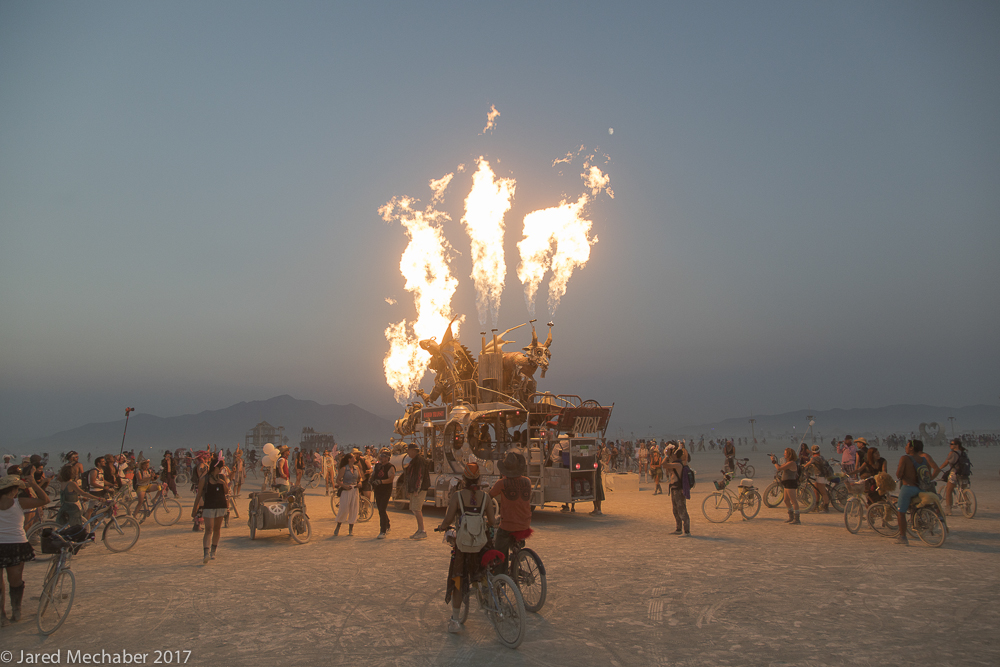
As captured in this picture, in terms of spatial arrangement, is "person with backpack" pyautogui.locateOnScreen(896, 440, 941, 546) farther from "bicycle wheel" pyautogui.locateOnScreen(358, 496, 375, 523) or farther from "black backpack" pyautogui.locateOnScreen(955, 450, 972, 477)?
"bicycle wheel" pyautogui.locateOnScreen(358, 496, 375, 523)

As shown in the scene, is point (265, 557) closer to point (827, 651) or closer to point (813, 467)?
point (827, 651)

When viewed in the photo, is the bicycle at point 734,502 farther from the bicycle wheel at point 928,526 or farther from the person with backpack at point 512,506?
the person with backpack at point 512,506

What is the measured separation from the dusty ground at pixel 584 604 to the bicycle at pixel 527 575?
0.20 metres

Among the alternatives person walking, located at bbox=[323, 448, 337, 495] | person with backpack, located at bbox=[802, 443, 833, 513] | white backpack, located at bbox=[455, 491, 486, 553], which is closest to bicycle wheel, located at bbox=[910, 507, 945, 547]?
person with backpack, located at bbox=[802, 443, 833, 513]

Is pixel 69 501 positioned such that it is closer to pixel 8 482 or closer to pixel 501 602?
pixel 8 482

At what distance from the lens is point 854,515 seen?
12.1 m

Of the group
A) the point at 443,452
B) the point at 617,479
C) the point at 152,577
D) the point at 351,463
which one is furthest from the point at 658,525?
the point at 617,479

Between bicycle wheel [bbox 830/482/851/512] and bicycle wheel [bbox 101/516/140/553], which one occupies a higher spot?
bicycle wheel [bbox 830/482/851/512]

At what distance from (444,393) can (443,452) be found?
4.69 m


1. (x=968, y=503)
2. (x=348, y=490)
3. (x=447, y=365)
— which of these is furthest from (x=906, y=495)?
(x=447, y=365)

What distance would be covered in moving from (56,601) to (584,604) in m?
6.20

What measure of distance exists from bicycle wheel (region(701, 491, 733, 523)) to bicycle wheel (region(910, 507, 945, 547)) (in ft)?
14.8

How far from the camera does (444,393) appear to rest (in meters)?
21.6

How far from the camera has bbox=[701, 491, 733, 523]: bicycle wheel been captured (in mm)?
14602
